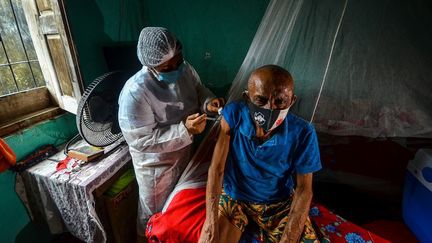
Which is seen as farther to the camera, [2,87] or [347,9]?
[2,87]

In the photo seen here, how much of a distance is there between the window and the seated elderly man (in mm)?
1352

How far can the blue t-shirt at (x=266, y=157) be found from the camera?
3.68ft

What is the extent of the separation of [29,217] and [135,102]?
4.43ft

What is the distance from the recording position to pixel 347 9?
1291 mm

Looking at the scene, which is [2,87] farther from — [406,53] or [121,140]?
[406,53]

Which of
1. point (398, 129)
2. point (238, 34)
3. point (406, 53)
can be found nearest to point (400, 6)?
point (406, 53)

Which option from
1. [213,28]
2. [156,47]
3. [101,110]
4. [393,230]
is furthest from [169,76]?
[393,230]

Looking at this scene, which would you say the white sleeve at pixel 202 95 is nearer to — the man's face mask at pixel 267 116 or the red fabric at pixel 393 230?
the man's face mask at pixel 267 116

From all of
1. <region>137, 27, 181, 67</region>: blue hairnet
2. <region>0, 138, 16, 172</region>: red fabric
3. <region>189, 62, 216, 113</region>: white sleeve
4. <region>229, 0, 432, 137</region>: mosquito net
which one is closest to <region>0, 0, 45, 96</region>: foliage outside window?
<region>0, 138, 16, 172</region>: red fabric

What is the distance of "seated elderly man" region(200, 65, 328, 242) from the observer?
1103 millimetres

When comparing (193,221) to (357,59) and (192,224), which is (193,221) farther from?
(357,59)

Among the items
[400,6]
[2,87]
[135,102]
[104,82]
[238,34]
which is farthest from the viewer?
[238,34]

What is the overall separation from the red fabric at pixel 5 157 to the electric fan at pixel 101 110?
1.49 feet

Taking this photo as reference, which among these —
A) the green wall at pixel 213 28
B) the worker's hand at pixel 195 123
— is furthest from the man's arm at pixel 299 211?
the green wall at pixel 213 28
